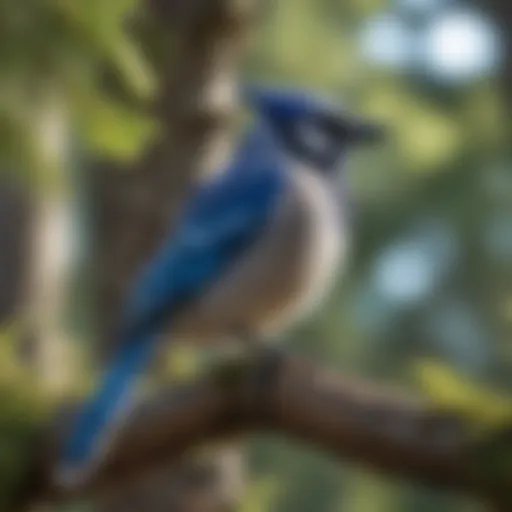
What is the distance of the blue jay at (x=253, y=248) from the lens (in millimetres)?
931

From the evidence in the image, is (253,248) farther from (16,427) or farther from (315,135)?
(16,427)

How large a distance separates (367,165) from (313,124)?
0.20 ft

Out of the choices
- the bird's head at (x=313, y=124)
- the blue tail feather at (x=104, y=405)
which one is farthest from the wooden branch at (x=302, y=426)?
the bird's head at (x=313, y=124)

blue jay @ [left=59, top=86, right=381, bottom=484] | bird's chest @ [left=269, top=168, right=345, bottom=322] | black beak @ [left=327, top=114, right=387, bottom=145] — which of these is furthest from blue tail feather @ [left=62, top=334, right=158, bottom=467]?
black beak @ [left=327, top=114, right=387, bottom=145]

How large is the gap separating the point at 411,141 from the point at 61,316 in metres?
0.35

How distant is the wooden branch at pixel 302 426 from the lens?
914mm

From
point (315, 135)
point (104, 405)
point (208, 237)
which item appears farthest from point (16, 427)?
point (315, 135)

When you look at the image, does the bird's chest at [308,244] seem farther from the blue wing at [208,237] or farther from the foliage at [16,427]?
the foliage at [16,427]

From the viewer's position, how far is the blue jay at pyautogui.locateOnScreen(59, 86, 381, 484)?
931mm

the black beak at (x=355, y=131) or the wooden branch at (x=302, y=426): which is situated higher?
the black beak at (x=355, y=131)

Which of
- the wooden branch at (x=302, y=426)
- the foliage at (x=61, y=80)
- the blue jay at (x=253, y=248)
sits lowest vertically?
the wooden branch at (x=302, y=426)

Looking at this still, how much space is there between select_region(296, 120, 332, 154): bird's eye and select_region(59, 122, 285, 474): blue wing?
0.11ft

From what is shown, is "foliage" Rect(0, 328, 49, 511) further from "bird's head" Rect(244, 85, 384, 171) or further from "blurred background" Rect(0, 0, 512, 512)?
"bird's head" Rect(244, 85, 384, 171)

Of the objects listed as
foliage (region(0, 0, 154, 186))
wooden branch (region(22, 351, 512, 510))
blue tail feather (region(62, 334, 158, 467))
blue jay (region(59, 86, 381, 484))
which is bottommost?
wooden branch (region(22, 351, 512, 510))
